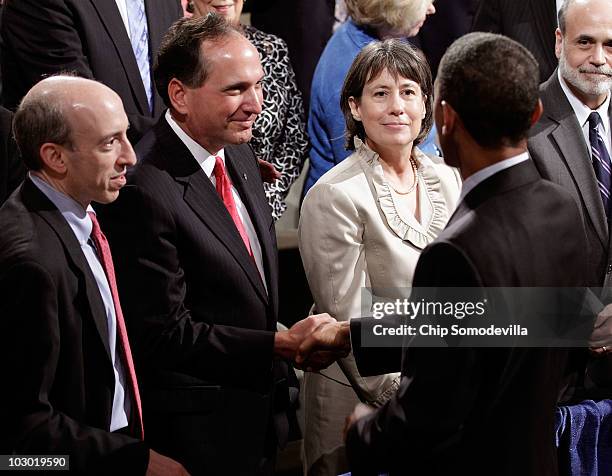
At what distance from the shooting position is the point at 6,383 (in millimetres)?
2488

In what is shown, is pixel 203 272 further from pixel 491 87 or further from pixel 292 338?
pixel 491 87

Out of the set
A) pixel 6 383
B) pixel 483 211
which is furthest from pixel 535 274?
pixel 6 383

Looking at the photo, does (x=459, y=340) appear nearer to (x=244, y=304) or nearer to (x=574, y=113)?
(x=244, y=304)

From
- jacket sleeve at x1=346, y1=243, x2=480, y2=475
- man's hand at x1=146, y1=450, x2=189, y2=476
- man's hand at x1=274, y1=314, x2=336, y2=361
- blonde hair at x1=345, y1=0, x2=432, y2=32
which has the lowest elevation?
man's hand at x1=146, y1=450, x2=189, y2=476

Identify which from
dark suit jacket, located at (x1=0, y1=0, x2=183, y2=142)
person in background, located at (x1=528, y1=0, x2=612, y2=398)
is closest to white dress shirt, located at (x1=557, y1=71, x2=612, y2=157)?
person in background, located at (x1=528, y1=0, x2=612, y2=398)

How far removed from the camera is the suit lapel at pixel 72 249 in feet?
8.50

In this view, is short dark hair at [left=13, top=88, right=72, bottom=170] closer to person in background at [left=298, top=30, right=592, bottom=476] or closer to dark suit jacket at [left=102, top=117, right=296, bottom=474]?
dark suit jacket at [left=102, top=117, right=296, bottom=474]

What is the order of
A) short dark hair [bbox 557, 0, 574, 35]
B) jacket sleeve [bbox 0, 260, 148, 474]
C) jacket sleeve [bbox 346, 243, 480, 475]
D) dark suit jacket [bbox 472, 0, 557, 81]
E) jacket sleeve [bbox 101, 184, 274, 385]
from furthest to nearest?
dark suit jacket [bbox 472, 0, 557, 81] → short dark hair [bbox 557, 0, 574, 35] → jacket sleeve [bbox 101, 184, 274, 385] → jacket sleeve [bbox 0, 260, 148, 474] → jacket sleeve [bbox 346, 243, 480, 475]

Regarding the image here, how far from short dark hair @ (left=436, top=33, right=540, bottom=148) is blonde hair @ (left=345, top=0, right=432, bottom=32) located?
1.99m

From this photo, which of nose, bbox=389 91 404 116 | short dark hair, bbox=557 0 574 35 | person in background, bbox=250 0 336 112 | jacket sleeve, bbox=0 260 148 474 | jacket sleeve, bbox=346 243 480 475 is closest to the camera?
jacket sleeve, bbox=346 243 480 475

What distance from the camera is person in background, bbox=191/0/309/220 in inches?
166

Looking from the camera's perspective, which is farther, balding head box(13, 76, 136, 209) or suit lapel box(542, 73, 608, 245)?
suit lapel box(542, 73, 608, 245)

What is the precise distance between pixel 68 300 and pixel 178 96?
797 millimetres

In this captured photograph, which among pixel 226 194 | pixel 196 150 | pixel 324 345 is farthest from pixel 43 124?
pixel 324 345
